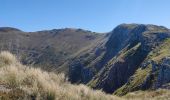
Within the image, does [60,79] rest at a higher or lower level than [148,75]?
higher

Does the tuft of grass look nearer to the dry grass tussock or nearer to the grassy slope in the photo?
the dry grass tussock

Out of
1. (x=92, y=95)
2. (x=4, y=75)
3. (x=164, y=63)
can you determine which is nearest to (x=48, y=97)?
(x=4, y=75)

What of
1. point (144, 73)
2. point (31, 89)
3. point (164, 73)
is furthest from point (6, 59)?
point (144, 73)

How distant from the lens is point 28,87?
15.7 metres

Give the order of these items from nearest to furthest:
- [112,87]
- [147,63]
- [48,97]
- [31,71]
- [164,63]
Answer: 1. [48,97]
2. [31,71]
3. [164,63]
4. [147,63]
5. [112,87]

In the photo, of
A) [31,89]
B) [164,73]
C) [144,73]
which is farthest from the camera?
[144,73]

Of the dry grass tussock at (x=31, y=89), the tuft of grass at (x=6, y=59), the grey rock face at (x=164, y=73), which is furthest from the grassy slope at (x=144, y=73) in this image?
the dry grass tussock at (x=31, y=89)

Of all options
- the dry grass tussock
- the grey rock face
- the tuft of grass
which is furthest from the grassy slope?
the dry grass tussock

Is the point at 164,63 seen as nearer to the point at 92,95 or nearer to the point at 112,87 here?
the point at 112,87

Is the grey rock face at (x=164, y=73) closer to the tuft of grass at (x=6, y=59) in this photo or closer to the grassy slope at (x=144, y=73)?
the grassy slope at (x=144, y=73)

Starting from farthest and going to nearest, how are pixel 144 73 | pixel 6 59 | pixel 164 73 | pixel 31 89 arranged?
1. pixel 144 73
2. pixel 164 73
3. pixel 6 59
4. pixel 31 89

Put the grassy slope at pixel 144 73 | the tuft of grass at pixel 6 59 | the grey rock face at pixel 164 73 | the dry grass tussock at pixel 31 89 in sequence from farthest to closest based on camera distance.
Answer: the grassy slope at pixel 144 73 < the grey rock face at pixel 164 73 < the tuft of grass at pixel 6 59 < the dry grass tussock at pixel 31 89

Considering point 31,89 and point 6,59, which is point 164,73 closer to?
point 6,59

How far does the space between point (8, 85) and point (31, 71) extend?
2.04 m
